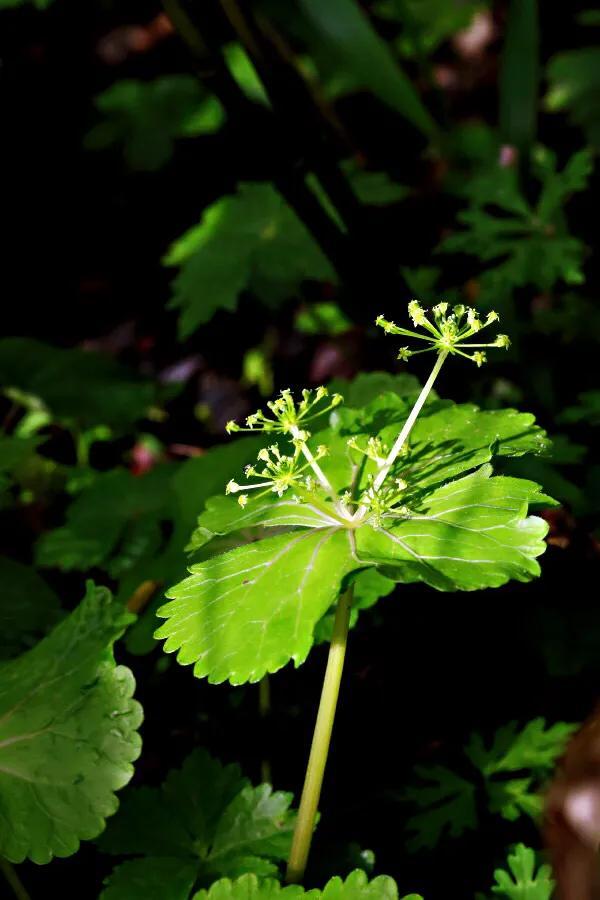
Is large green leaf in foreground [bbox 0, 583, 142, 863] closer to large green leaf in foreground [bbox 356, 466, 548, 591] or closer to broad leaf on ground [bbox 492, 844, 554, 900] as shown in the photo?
large green leaf in foreground [bbox 356, 466, 548, 591]

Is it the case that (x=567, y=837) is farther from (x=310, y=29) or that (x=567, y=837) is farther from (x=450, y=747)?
(x=310, y=29)

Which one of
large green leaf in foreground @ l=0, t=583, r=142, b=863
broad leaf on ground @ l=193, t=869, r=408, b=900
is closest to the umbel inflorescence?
large green leaf in foreground @ l=0, t=583, r=142, b=863

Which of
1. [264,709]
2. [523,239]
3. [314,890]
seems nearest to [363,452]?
[314,890]

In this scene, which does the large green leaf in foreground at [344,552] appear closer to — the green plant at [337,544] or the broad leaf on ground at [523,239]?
the green plant at [337,544]

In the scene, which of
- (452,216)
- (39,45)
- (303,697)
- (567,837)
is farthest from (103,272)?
(567,837)

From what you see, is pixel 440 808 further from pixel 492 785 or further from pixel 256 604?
pixel 256 604

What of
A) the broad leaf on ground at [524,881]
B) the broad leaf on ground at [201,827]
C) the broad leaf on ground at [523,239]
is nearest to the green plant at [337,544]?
the broad leaf on ground at [201,827]
